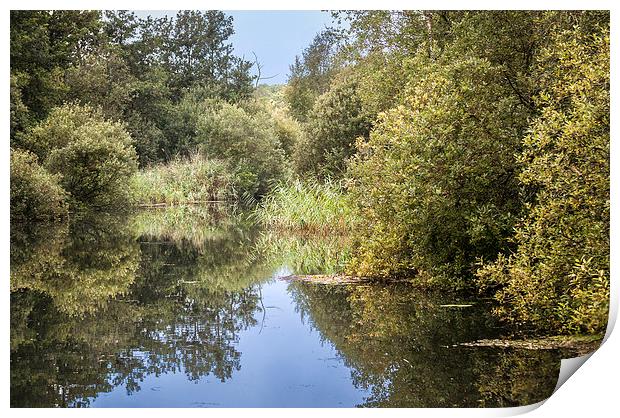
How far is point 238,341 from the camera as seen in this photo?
6.53 m

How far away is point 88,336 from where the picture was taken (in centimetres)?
662

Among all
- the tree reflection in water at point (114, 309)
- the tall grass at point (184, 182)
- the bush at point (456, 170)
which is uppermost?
the bush at point (456, 170)

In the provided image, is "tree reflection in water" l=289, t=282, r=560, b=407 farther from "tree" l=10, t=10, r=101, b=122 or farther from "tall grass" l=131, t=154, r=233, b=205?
"tall grass" l=131, t=154, r=233, b=205

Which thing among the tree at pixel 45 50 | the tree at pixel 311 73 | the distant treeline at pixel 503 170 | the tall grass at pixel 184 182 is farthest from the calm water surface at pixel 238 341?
the tall grass at pixel 184 182

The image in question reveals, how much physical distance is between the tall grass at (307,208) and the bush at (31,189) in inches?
192

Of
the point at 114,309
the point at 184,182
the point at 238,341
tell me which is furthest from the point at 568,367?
the point at 184,182

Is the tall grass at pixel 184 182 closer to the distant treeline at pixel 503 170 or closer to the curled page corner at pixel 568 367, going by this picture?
the distant treeline at pixel 503 170

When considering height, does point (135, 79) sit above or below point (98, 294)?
above

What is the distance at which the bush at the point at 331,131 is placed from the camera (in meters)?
16.1

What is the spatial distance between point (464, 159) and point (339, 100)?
9277 mm

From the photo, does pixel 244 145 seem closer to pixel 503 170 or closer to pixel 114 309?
pixel 114 309

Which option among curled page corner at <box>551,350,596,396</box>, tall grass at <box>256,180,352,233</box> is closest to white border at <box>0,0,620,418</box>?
curled page corner at <box>551,350,596,396</box>

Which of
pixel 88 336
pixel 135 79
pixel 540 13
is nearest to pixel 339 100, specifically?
pixel 135 79
